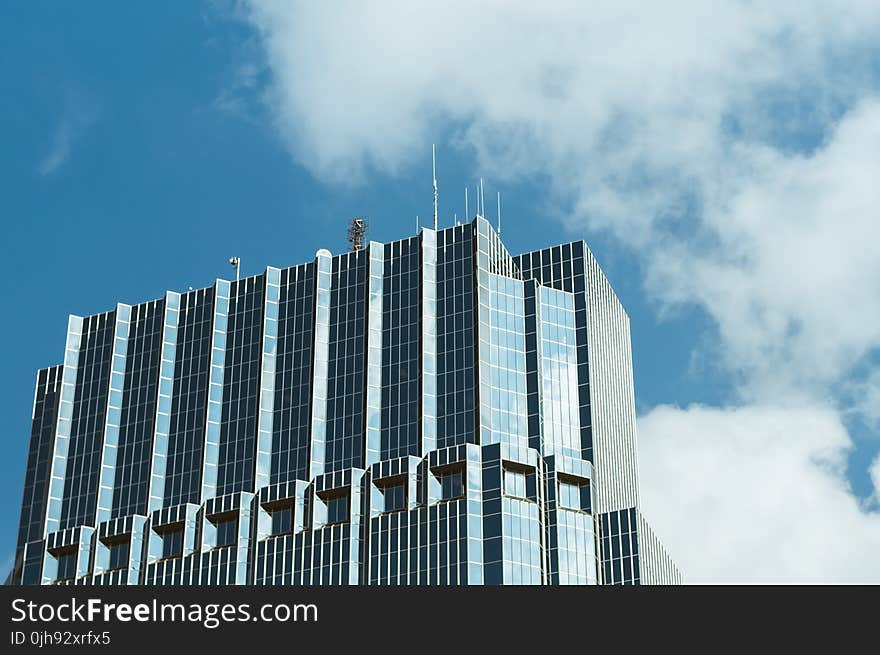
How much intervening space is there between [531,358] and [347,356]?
21.2 meters

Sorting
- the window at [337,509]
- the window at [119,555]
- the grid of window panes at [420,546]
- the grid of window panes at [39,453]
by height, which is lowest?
the grid of window panes at [420,546]

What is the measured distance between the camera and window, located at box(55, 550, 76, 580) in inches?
6865

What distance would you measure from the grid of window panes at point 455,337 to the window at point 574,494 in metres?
10.9

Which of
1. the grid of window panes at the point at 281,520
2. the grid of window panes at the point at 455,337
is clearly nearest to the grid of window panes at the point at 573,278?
the grid of window panes at the point at 455,337

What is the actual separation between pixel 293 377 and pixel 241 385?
6.94 metres

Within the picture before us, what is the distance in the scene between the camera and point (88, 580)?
171m

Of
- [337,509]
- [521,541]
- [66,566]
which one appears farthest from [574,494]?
[66,566]

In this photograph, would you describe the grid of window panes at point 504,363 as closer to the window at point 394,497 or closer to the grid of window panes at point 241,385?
the window at point 394,497

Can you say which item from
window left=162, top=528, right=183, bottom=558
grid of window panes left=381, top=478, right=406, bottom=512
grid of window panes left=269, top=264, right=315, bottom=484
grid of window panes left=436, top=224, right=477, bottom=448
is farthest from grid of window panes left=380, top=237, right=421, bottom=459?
window left=162, top=528, right=183, bottom=558

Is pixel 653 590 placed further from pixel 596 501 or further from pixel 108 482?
pixel 108 482

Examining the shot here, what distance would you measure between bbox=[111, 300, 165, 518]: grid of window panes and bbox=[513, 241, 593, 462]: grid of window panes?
45942 millimetres

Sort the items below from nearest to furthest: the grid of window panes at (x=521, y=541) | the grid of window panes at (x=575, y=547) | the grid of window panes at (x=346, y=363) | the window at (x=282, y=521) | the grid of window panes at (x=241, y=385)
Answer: the grid of window panes at (x=521, y=541) → the grid of window panes at (x=575, y=547) → the window at (x=282, y=521) → the grid of window panes at (x=346, y=363) → the grid of window panes at (x=241, y=385)

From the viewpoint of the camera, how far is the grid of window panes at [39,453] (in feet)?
604

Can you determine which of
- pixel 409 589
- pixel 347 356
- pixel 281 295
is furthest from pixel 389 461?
pixel 409 589
